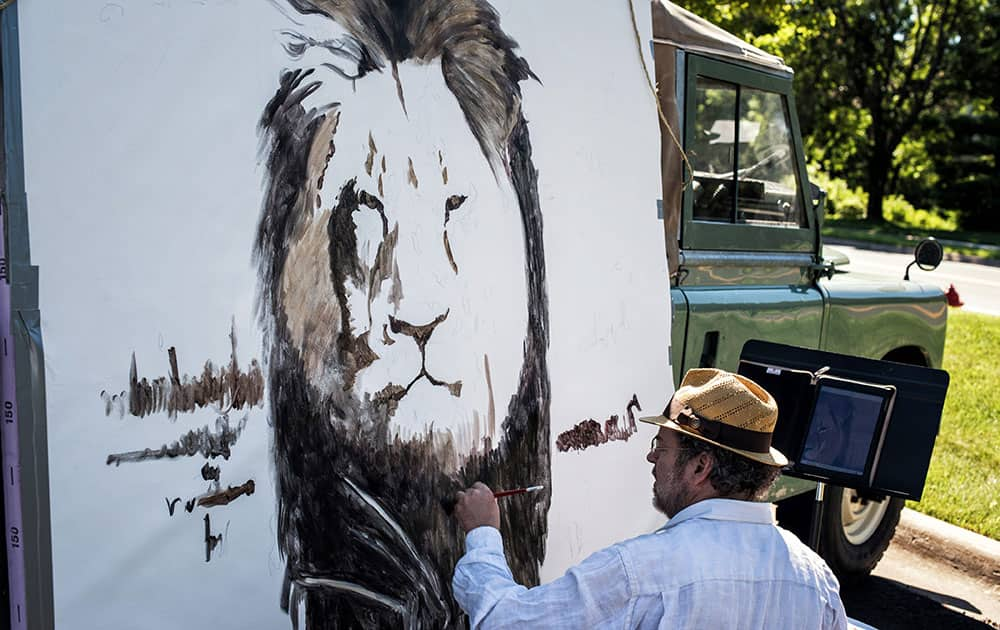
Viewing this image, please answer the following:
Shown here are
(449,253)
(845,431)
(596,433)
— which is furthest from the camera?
(596,433)

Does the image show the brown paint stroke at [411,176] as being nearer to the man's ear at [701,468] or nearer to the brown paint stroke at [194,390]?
the brown paint stroke at [194,390]

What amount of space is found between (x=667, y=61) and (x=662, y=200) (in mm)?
507

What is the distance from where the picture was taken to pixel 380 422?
2289 millimetres

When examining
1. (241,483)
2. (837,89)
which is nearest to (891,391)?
(241,483)

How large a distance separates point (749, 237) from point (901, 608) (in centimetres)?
213

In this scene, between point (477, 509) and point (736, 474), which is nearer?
point (736, 474)

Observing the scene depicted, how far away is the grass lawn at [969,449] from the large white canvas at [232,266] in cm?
343

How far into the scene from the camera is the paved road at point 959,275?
13.3 meters

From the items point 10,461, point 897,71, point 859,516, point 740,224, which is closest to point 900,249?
point 897,71

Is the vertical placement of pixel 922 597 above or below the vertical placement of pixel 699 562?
below

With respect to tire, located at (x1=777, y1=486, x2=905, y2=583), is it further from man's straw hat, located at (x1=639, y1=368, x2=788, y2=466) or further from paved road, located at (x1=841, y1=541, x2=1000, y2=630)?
man's straw hat, located at (x1=639, y1=368, x2=788, y2=466)

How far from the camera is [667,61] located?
10.8 ft

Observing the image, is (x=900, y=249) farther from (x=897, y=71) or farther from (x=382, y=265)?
(x=382, y=265)

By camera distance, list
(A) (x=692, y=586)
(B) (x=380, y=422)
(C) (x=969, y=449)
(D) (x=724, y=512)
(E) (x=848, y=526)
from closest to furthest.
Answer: (A) (x=692, y=586)
(D) (x=724, y=512)
(B) (x=380, y=422)
(E) (x=848, y=526)
(C) (x=969, y=449)
